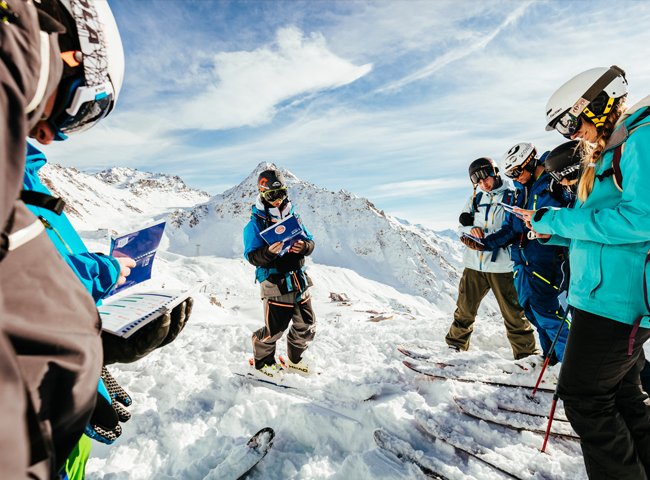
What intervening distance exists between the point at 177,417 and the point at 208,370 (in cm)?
117

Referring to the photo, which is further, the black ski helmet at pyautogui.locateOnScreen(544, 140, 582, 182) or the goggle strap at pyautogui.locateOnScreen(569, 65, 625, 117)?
the black ski helmet at pyautogui.locateOnScreen(544, 140, 582, 182)

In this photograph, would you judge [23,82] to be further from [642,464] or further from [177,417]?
[177,417]

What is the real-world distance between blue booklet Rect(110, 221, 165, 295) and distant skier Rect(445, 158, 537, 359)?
441 cm

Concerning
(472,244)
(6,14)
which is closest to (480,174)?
(472,244)

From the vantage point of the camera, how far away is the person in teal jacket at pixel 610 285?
1943 millimetres

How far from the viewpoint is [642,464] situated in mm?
2109

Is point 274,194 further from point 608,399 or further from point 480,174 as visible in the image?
point 608,399

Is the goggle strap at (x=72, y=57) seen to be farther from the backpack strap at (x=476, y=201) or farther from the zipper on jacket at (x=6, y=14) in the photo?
the backpack strap at (x=476, y=201)

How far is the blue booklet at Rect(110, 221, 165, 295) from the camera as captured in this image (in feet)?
7.03

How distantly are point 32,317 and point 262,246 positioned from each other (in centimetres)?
360

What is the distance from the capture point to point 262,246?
172 inches

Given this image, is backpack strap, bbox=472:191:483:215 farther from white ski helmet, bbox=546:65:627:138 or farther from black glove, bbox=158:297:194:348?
black glove, bbox=158:297:194:348

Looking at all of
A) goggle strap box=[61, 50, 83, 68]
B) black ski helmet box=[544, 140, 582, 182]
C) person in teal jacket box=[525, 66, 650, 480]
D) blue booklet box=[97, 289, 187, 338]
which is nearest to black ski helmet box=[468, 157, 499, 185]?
black ski helmet box=[544, 140, 582, 182]

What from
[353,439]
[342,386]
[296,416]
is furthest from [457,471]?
[342,386]
